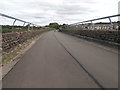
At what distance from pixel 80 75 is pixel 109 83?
1.02 m

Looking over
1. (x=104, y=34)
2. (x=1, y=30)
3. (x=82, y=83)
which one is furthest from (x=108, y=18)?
(x=82, y=83)

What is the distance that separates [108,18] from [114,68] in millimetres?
7397

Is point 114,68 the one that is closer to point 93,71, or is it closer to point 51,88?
point 93,71

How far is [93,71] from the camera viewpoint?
6.05 meters

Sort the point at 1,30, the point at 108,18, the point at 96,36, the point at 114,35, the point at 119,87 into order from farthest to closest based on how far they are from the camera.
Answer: the point at 96,36
the point at 108,18
the point at 114,35
the point at 1,30
the point at 119,87

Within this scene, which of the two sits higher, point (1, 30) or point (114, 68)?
point (1, 30)

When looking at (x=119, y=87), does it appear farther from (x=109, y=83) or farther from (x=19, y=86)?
(x=19, y=86)

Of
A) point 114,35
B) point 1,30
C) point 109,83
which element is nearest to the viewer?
point 109,83

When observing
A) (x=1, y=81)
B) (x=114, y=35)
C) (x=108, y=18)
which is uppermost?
(x=108, y=18)

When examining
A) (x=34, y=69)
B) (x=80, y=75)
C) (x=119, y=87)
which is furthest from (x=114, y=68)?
(x=34, y=69)

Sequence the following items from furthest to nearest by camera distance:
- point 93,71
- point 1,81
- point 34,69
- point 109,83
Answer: point 34,69 < point 93,71 < point 1,81 < point 109,83

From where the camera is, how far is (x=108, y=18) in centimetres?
1322

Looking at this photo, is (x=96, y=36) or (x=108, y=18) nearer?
(x=108, y=18)

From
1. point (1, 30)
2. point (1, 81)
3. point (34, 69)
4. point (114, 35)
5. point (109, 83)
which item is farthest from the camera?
point (114, 35)
